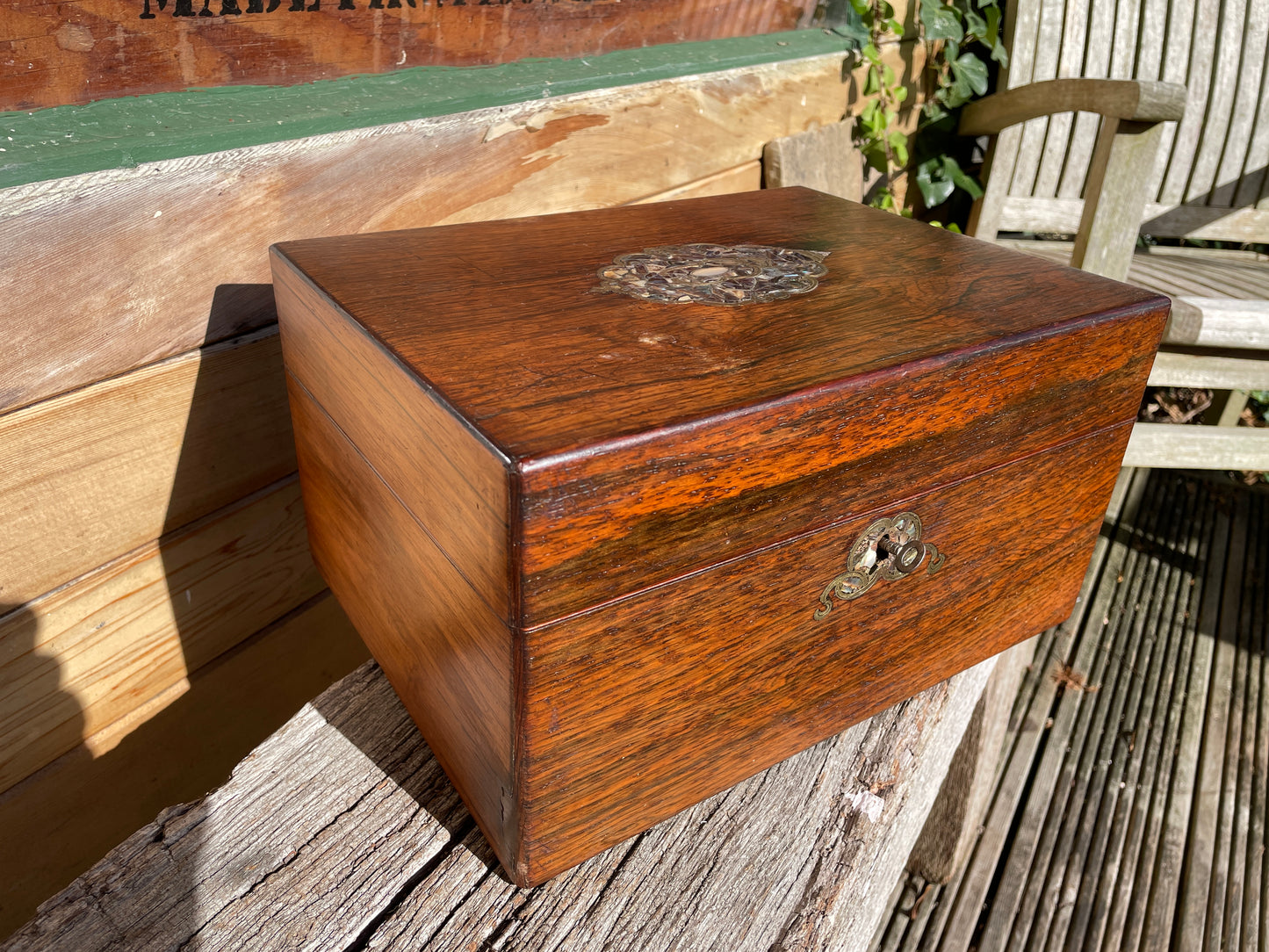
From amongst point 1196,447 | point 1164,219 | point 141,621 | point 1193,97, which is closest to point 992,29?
point 1193,97

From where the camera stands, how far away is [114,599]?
41.0 inches

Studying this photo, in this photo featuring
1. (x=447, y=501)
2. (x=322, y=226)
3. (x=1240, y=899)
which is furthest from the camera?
(x=1240, y=899)

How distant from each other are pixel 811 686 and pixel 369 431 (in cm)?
47

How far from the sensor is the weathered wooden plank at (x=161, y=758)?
105 cm

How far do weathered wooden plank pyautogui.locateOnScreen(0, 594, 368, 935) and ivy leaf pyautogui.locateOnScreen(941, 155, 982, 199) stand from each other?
1.75 metres

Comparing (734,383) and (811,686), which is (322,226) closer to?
(734,383)

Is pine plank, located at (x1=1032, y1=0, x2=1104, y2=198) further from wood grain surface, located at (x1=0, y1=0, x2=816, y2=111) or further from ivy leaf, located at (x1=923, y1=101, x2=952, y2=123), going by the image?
wood grain surface, located at (x1=0, y1=0, x2=816, y2=111)

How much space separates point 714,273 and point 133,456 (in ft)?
2.20

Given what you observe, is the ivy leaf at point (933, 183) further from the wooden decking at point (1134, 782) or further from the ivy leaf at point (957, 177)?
the wooden decking at point (1134, 782)

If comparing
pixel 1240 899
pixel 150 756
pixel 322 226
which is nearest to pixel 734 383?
pixel 322 226

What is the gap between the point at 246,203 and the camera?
0.98 meters

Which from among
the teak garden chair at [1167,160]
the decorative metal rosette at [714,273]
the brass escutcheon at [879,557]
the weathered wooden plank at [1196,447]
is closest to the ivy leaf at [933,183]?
the teak garden chair at [1167,160]

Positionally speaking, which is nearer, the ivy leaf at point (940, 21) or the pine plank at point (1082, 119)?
the ivy leaf at point (940, 21)

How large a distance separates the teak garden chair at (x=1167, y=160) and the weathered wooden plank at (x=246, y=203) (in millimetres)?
959
